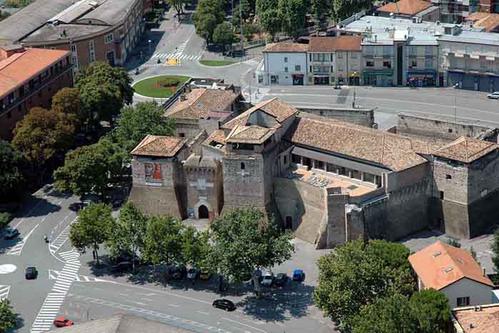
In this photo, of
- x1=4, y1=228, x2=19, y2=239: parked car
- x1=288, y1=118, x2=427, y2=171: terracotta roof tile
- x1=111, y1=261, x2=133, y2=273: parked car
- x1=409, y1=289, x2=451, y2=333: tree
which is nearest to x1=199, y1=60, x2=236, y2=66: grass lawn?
x1=288, y1=118, x2=427, y2=171: terracotta roof tile

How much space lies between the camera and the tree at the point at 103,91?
153750 millimetres

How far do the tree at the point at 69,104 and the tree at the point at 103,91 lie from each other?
8.97 ft

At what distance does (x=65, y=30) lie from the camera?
190 m

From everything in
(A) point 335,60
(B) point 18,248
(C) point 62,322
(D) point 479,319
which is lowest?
(C) point 62,322

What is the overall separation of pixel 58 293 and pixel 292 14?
100 metres

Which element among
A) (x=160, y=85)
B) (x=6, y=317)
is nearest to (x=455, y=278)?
(x=6, y=317)

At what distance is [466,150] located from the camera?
391ft

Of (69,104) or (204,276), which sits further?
(69,104)

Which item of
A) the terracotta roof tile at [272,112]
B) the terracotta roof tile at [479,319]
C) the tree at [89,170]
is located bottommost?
the terracotta roof tile at [479,319]

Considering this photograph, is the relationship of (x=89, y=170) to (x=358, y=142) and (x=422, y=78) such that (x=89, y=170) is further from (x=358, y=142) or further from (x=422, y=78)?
(x=422, y=78)

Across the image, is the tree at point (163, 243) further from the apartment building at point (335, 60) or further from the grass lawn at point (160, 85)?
the apartment building at point (335, 60)

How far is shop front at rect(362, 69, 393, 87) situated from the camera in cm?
17540

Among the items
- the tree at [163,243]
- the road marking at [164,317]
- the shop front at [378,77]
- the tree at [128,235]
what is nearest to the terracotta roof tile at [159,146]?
the tree at [128,235]

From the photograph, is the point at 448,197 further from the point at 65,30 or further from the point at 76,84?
the point at 65,30
